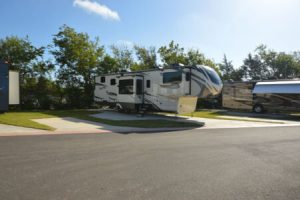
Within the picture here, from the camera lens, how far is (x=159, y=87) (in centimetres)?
1792

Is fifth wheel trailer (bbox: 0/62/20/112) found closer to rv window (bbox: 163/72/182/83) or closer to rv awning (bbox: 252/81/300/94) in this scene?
rv window (bbox: 163/72/182/83)

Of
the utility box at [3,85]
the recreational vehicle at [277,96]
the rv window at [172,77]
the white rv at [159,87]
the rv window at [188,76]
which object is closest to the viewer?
the utility box at [3,85]

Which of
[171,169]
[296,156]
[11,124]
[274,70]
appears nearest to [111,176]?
[171,169]

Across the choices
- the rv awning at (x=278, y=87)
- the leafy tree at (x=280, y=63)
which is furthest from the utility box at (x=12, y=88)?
the leafy tree at (x=280, y=63)

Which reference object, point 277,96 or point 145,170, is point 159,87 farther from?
point 145,170

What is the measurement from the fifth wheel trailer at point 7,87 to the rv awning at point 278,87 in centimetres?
1743

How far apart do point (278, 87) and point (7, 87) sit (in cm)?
1844

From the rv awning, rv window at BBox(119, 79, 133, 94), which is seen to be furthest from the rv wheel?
rv window at BBox(119, 79, 133, 94)

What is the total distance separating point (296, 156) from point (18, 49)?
2311cm

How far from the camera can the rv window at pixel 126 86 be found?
744 inches

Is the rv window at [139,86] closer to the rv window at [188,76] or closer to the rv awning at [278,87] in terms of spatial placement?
the rv window at [188,76]

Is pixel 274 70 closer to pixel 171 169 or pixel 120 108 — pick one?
pixel 120 108

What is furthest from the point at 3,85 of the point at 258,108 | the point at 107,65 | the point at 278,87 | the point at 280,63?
the point at 280,63

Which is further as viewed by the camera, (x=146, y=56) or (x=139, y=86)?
(x=146, y=56)
